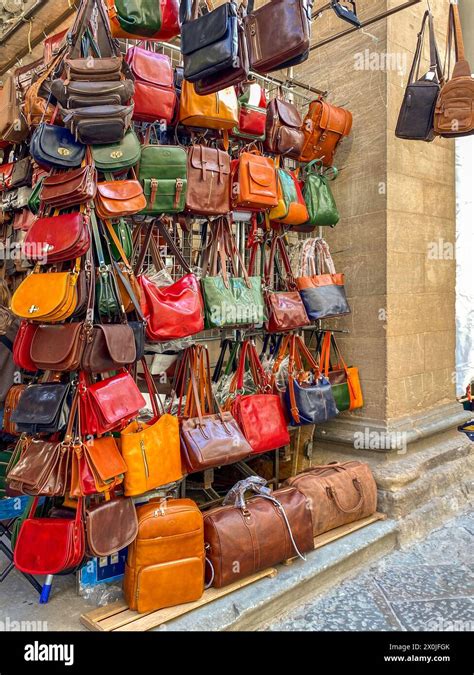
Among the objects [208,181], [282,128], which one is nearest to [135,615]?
[208,181]

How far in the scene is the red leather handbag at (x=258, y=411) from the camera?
4000mm

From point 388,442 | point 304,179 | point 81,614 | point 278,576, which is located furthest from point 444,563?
point 304,179

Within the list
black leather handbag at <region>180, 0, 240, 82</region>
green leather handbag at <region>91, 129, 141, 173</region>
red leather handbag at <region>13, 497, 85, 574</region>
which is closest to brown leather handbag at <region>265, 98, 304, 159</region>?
black leather handbag at <region>180, 0, 240, 82</region>

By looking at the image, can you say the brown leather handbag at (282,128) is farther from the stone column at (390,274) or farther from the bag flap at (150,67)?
the bag flap at (150,67)

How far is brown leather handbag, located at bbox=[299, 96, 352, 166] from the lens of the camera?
473 centimetres

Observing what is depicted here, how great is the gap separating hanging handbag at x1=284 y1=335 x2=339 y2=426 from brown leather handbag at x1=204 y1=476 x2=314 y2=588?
68cm

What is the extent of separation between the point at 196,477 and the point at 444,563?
7.15 ft

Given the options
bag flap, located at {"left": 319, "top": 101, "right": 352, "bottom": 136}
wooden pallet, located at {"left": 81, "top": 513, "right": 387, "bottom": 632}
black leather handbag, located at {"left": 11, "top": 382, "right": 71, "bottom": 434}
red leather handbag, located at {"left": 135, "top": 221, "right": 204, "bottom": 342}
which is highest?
bag flap, located at {"left": 319, "top": 101, "right": 352, "bottom": 136}

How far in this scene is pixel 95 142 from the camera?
3139 millimetres

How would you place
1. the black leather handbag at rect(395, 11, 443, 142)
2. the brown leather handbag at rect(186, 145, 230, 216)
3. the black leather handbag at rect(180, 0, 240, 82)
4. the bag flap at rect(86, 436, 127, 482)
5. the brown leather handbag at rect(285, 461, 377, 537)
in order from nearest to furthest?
the black leather handbag at rect(180, 0, 240, 82)
the bag flap at rect(86, 436, 127, 482)
the brown leather handbag at rect(186, 145, 230, 216)
the brown leather handbag at rect(285, 461, 377, 537)
the black leather handbag at rect(395, 11, 443, 142)

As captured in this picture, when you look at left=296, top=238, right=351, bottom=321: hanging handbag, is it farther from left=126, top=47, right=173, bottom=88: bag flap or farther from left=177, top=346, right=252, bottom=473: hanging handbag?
left=126, top=47, right=173, bottom=88: bag flap

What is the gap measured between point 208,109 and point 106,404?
210 centimetres
